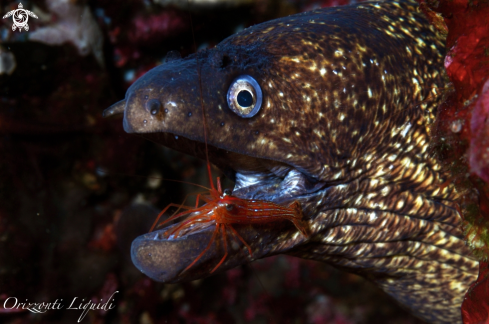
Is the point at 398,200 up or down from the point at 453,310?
up

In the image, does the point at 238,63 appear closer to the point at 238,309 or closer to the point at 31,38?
the point at 31,38

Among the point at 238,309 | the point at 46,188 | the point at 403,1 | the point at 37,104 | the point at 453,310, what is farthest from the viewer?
the point at 238,309

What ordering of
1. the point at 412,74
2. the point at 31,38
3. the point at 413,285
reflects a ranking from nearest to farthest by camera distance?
1. the point at 412,74
2. the point at 413,285
3. the point at 31,38

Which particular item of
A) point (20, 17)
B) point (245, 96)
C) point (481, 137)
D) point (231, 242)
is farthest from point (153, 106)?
point (20, 17)

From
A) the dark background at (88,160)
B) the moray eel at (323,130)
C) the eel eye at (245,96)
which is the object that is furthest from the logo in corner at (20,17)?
the eel eye at (245,96)

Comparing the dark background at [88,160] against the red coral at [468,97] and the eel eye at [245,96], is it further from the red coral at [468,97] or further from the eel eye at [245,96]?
the red coral at [468,97]

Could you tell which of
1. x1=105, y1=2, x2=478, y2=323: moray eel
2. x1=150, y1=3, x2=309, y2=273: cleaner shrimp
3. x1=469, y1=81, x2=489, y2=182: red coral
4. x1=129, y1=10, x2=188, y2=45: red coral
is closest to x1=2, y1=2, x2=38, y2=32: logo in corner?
x1=129, y1=10, x2=188, y2=45: red coral

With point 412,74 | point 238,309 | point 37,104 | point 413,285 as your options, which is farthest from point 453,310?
point 37,104

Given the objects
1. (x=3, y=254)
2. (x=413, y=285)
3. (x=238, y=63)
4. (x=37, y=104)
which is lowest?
(x=3, y=254)
